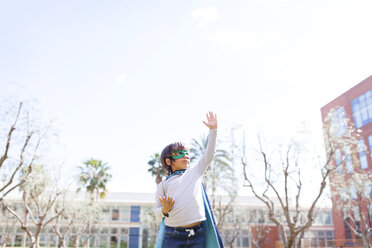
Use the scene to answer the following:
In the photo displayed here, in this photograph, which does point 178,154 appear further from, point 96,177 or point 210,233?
point 96,177

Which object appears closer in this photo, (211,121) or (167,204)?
(167,204)

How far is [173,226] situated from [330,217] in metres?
58.3

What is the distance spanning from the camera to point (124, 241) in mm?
50125

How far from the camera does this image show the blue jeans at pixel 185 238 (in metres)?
2.84

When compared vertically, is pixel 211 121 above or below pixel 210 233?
above

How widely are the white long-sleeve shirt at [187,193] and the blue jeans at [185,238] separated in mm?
62

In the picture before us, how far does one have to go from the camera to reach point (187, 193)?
9.88ft

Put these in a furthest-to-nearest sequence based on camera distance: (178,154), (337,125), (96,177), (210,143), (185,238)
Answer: (96,177) → (337,125) → (178,154) → (210,143) → (185,238)

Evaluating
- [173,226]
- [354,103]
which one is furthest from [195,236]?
[354,103]

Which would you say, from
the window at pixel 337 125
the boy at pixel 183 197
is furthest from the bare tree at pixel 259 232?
the boy at pixel 183 197

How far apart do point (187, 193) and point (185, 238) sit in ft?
1.23

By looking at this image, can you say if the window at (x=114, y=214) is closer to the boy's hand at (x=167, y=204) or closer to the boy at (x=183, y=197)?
the boy at (x=183, y=197)

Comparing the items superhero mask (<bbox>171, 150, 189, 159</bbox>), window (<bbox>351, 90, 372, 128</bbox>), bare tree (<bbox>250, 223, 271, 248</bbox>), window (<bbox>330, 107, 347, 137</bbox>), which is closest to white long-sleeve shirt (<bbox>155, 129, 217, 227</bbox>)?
superhero mask (<bbox>171, 150, 189, 159</bbox>)

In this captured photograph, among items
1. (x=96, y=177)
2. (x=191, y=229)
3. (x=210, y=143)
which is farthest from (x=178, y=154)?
(x=96, y=177)
